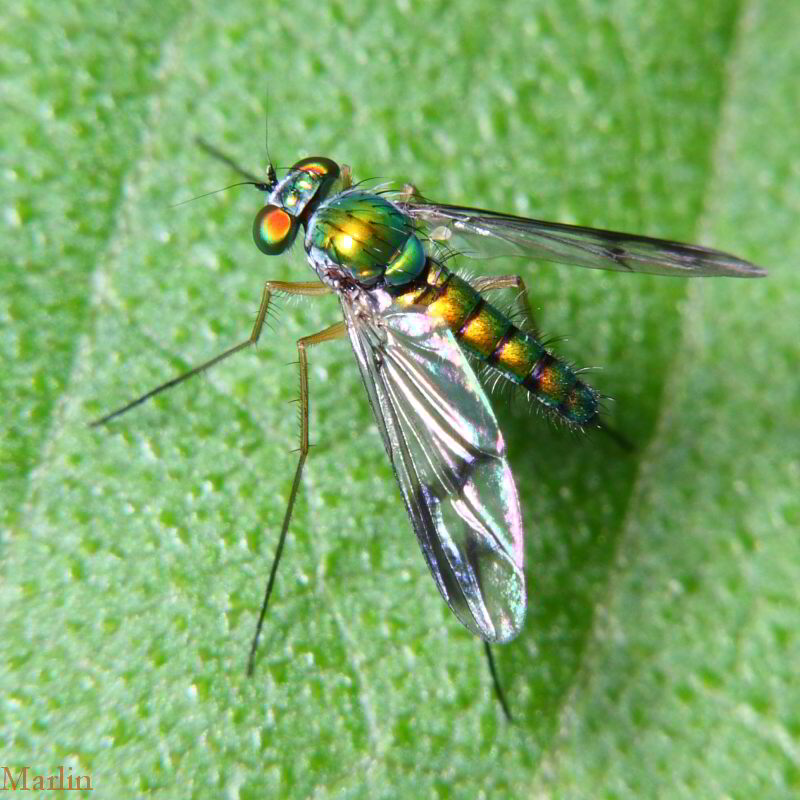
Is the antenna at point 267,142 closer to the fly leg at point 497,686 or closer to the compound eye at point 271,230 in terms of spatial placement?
the compound eye at point 271,230

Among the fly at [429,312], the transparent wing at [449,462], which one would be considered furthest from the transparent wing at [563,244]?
the transparent wing at [449,462]

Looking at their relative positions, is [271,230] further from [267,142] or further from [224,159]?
[267,142]

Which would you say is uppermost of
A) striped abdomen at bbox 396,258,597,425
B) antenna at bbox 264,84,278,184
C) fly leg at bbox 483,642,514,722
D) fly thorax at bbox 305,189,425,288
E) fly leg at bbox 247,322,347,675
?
antenna at bbox 264,84,278,184

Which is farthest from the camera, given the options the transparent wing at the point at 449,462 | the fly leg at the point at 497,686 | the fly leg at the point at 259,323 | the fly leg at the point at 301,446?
the fly leg at the point at 259,323

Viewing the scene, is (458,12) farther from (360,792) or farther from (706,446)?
(360,792)

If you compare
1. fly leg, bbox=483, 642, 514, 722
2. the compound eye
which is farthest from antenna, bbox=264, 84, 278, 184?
fly leg, bbox=483, 642, 514, 722

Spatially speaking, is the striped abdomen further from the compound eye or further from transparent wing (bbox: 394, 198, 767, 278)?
the compound eye

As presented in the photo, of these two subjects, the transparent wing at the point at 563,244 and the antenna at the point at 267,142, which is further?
the antenna at the point at 267,142

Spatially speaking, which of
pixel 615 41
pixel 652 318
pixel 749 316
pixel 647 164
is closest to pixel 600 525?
pixel 652 318
